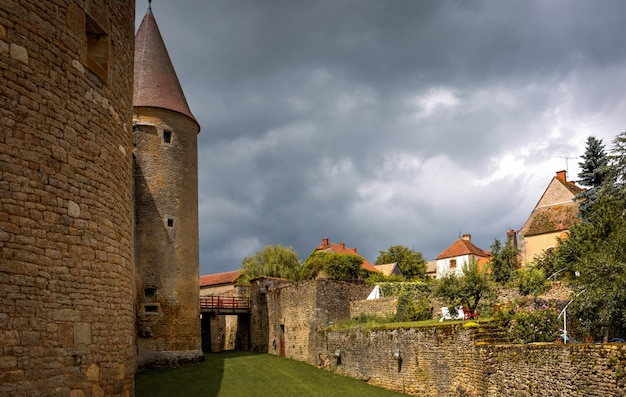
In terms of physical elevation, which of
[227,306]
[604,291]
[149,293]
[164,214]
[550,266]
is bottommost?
[227,306]

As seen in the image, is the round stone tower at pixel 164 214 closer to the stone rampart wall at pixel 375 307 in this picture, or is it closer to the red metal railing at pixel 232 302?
the stone rampart wall at pixel 375 307

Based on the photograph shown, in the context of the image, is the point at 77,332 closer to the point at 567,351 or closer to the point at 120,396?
the point at 120,396

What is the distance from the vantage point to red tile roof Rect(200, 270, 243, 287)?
49.7 m

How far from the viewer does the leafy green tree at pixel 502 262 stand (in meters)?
26.5

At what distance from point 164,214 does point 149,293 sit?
3.27 m

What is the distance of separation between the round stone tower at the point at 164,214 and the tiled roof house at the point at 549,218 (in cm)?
2176

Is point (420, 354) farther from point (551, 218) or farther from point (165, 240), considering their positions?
point (551, 218)

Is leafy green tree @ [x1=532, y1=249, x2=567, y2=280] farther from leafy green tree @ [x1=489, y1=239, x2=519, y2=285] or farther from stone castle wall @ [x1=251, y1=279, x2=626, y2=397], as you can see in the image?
stone castle wall @ [x1=251, y1=279, x2=626, y2=397]

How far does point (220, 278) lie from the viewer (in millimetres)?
52281

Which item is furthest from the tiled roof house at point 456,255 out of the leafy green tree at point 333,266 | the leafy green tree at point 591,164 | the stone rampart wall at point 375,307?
the stone rampart wall at point 375,307

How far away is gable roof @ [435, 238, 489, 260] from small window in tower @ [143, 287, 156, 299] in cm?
4024

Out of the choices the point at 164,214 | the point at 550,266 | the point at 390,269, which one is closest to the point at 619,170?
the point at 550,266

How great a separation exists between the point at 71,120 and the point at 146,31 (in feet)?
66.1

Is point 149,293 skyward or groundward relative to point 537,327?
skyward
